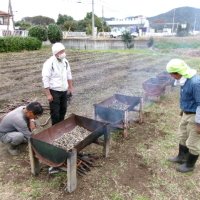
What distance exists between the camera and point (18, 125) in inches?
151

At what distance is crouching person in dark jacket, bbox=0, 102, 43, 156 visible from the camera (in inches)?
147

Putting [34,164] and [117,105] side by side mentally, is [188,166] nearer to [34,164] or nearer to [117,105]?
[117,105]

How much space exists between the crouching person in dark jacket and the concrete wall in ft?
71.0

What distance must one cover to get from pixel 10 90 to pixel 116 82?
3.92m

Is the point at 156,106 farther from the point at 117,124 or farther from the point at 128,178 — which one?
the point at 128,178

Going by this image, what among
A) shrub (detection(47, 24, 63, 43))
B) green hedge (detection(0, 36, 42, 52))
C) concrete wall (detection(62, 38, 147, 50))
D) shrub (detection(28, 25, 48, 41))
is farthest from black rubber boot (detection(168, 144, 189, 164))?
concrete wall (detection(62, 38, 147, 50))

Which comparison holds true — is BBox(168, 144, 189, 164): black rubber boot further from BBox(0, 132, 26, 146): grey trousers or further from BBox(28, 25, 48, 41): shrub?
BBox(28, 25, 48, 41): shrub

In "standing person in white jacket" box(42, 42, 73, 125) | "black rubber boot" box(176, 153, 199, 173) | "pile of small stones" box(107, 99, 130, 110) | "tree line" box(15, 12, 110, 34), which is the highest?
"tree line" box(15, 12, 110, 34)

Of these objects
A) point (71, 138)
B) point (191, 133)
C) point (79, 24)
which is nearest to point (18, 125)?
point (71, 138)

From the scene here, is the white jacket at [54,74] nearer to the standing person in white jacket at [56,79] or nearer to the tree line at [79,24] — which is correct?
the standing person in white jacket at [56,79]

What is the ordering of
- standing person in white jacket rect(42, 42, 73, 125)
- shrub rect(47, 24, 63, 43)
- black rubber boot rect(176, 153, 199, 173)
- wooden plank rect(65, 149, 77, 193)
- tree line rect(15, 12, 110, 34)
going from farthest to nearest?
tree line rect(15, 12, 110, 34), shrub rect(47, 24, 63, 43), standing person in white jacket rect(42, 42, 73, 125), black rubber boot rect(176, 153, 199, 173), wooden plank rect(65, 149, 77, 193)

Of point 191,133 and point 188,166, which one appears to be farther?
point 188,166

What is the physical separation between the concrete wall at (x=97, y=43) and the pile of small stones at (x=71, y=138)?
2152 cm

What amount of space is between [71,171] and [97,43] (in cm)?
2286
